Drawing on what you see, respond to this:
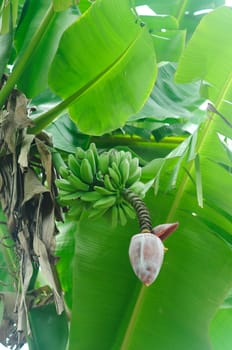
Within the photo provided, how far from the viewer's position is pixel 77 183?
0.65 meters

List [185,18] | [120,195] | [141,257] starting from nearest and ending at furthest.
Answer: [141,257], [120,195], [185,18]

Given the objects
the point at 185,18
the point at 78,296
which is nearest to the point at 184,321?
the point at 78,296

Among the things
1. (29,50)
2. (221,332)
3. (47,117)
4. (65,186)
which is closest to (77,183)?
(65,186)

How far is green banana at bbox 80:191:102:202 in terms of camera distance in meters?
0.64

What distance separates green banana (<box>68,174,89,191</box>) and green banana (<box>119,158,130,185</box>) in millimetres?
45

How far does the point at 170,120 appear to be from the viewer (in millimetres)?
955

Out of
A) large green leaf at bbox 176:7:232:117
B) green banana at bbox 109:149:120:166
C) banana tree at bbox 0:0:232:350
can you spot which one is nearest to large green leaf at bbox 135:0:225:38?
banana tree at bbox 0:0:232:350

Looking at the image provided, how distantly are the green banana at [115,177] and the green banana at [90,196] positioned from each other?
0.07ft

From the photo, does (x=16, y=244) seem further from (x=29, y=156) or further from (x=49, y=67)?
(x=49, y=67)

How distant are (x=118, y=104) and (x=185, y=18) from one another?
0.42m

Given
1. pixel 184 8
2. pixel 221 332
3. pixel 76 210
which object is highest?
pixel 184 8

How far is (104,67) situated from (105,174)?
7.2 inches

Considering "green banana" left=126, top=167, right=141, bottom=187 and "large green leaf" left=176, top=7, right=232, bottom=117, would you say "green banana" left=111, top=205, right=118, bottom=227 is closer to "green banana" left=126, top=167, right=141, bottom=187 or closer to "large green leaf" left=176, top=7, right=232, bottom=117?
"green banana" left=126, top=167, right=141, bottom=187

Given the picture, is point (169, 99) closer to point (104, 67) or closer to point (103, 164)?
point (104, 67)
